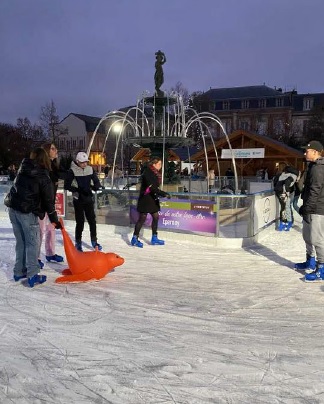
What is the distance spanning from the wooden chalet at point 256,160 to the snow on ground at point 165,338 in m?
22.7

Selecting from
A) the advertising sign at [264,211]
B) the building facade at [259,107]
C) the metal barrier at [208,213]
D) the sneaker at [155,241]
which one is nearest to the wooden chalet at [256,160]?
the advertising sign at [264,211]

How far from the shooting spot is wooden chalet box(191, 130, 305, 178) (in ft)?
92.1

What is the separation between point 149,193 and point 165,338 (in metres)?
4.25

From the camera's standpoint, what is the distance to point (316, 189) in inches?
197

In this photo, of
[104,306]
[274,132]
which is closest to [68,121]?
[274,132]

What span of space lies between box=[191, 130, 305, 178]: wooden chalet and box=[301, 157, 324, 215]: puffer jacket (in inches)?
870

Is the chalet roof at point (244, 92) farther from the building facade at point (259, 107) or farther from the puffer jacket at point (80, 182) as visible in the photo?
the puffer jacket at point (80, 182)

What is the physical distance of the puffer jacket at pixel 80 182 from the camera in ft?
21.7

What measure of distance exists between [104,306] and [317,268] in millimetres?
2752

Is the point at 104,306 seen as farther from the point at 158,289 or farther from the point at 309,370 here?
the point at 309,370

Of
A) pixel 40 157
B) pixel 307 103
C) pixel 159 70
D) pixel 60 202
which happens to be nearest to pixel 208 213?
pixel 40 157

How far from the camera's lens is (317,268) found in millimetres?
5277

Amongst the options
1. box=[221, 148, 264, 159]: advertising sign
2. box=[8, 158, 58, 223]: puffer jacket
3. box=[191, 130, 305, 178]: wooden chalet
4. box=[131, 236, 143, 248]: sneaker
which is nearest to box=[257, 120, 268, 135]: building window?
box=[191, 130, 305, 178]: wooden chalet

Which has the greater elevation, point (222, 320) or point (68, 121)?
point (68, 121)
